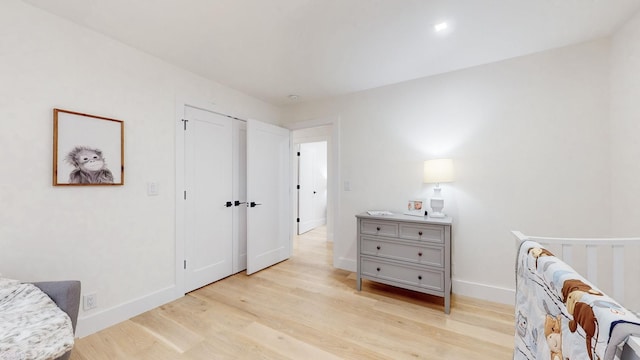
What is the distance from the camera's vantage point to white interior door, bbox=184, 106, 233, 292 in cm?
264

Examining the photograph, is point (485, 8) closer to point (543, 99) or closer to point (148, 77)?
point (543, 99)

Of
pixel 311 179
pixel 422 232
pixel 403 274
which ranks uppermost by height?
pixel 311 179

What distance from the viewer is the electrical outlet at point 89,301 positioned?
1.90 meters

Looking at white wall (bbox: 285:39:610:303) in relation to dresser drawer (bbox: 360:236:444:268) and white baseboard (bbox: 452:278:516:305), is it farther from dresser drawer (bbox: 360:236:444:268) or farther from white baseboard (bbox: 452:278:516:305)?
dresser drawer (bbox: 360:236:444:268)

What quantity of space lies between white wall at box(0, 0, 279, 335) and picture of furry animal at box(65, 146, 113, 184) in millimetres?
71

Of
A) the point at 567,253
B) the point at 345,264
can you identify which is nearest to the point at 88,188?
the point at 345,264

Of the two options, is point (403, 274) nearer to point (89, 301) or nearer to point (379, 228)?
point (379, 228)

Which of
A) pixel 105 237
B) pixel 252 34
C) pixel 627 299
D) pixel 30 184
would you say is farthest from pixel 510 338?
pixel 30 184

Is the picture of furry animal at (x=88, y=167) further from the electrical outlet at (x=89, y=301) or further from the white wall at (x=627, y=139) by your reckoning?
the white wall at (x=627, y=139)

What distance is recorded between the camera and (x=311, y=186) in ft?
19.4

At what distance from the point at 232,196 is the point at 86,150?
1.46 metres

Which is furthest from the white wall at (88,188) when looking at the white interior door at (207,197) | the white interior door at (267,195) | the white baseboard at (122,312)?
the white interior door at (267,195)

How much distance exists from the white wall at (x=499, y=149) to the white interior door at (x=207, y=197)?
169 centimetres

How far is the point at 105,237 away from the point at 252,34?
201 cm
